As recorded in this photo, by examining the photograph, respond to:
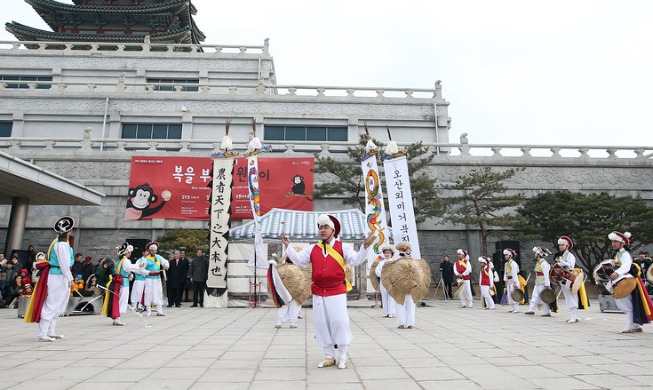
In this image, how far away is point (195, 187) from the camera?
17797mm

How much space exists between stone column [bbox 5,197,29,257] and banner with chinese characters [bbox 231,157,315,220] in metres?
7.20

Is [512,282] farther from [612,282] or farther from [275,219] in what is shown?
[275,219]

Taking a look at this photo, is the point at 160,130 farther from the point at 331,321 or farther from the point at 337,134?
the point at 331,321

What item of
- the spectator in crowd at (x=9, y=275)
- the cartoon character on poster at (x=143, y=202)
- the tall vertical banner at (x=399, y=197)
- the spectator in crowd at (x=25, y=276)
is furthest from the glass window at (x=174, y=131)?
the tall vertical banner at (x=399, y=197)

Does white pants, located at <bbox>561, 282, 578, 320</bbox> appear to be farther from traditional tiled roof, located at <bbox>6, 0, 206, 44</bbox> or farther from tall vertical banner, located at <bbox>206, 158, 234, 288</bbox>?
traditional tiled roof, located at <bbox>6, 0, 206, 44</bbox>

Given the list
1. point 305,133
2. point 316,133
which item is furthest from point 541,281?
point 305,133

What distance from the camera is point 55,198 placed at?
14.7m

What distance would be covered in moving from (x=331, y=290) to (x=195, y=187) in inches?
564

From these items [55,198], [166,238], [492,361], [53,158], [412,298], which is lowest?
[492,361]

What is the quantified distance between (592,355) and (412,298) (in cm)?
317

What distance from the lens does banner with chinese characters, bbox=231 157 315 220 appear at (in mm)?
17688

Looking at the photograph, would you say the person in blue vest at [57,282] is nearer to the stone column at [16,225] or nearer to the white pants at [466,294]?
the stone column at [16,225]

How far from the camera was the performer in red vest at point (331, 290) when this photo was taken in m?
4.48

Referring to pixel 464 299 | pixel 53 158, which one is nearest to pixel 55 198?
pixel 53 158
